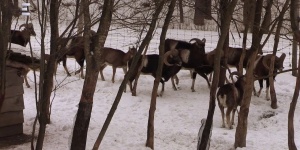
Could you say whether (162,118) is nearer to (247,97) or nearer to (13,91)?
(247,97)

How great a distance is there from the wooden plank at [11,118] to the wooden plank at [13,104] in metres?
0.08

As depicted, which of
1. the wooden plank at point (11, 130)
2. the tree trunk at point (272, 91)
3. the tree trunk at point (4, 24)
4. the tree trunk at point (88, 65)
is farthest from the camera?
the tree trunk at point (272, 91)

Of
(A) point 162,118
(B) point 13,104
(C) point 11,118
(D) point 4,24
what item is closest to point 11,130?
(C) point 11,118

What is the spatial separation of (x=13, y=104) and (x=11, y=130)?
0.51m

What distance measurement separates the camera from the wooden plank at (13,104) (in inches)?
379

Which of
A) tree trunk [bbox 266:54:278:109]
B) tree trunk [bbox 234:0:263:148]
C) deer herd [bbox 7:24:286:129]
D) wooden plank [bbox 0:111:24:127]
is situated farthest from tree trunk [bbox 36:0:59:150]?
tree trunk [bbox 266:54:278:109]

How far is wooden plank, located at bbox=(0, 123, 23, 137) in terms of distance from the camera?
974 centimetres

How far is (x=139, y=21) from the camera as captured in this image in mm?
8062

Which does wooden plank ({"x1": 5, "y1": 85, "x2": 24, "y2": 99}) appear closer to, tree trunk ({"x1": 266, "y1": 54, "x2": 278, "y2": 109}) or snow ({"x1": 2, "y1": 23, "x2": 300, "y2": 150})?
snow ({"x1": 2, "y1": 23, "x2": 300, "y2": 150})

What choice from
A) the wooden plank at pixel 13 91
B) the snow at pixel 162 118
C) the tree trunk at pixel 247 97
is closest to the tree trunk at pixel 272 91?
the snow at pixel 162 118

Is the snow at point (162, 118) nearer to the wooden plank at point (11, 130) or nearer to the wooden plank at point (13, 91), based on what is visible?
the wooden plank at point (11, 130)

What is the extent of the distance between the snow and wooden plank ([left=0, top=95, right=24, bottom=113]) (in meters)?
0.71

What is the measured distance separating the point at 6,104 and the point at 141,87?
17.5ft

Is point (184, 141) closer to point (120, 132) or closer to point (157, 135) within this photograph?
point (157, 135)
